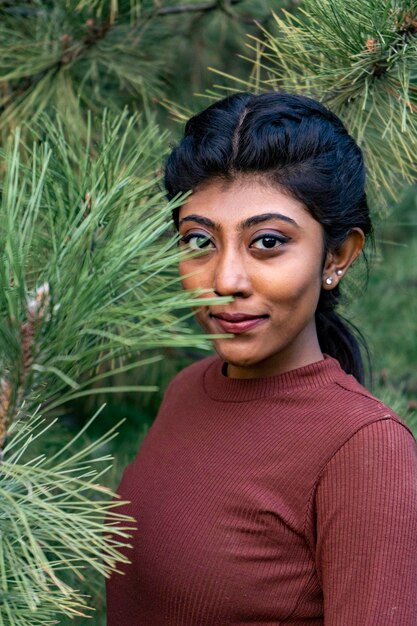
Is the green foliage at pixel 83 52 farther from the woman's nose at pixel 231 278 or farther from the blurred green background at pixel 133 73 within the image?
the woman's nose at pixel 231 278

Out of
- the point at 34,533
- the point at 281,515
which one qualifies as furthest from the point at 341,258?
the point at 34,533

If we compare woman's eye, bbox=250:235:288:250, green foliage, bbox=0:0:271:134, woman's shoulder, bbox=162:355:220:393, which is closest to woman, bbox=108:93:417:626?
woman's eye, bbox=250:235:288:250

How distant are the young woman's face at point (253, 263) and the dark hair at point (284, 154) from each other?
0.04ft

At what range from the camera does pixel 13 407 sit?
0.58 m

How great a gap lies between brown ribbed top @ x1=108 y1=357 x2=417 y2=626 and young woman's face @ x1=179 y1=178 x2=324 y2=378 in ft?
0.24

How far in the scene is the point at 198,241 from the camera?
756 mm

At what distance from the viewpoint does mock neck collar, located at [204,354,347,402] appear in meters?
0.81

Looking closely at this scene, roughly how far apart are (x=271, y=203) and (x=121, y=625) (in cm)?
42

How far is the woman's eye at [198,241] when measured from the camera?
75 cm

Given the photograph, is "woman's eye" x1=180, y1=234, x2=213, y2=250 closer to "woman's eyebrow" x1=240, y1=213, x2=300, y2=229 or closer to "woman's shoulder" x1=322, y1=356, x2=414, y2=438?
"woman's eyebrow" x1=240, y1=213, x2=300, y2=229

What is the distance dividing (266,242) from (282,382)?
149mm

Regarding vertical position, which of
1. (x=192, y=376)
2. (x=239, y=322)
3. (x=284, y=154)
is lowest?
(x=192, y=376)

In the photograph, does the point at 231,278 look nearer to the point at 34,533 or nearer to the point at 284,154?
the point at 284,154

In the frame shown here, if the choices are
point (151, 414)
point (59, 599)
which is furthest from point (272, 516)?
point (151, 414)
